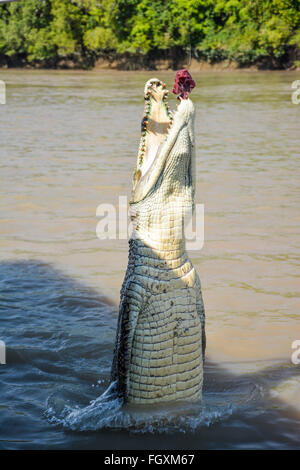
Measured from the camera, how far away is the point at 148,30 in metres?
55.4

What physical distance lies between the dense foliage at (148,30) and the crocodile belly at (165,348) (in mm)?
45868

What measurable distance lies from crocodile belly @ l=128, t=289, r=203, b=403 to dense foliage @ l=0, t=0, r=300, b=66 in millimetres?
45868

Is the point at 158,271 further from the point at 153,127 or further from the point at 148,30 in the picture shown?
the point at 148,30

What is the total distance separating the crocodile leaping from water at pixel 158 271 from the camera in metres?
3.37

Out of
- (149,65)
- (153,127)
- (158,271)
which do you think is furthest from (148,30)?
(158,271)

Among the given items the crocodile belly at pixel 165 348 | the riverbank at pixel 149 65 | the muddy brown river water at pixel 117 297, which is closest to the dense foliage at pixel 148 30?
the riverbank at pixel 149 65

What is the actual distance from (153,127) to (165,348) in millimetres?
1145

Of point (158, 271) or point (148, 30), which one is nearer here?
point (158, 271)

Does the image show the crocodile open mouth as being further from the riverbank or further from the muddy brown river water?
the riverbank

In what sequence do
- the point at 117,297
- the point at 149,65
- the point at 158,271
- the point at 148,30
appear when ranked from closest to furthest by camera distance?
the point at 158,271 → the point at 117,297 → the point at 148,30 → the point at 149,65

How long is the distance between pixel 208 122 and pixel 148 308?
49.9ft

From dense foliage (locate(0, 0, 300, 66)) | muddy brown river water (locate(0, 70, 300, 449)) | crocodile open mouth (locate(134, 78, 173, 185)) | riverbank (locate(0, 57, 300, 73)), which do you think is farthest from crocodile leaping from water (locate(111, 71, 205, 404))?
dense foliage (locate(0, 0, 300, 66))

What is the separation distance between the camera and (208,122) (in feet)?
59.6

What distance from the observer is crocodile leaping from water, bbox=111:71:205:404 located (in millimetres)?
3371
